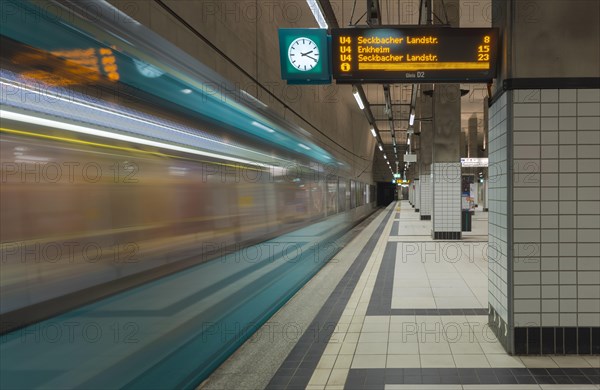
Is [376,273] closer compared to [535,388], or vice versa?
[535,388]

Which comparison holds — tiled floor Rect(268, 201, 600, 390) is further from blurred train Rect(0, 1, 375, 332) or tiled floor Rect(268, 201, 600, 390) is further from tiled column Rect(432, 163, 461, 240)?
tiled column Rect(432, 163, 461, 240)

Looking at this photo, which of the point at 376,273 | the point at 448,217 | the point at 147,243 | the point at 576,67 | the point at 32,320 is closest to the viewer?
the point at 32,320

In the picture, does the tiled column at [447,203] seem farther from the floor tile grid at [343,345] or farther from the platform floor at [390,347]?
the floor tile grid at [343,345]

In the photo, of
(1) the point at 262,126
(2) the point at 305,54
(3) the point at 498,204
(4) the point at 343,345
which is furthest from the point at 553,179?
(1) the point at 262,126

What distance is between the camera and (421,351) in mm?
3602

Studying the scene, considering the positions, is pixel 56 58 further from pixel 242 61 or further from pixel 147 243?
pixel 242 61

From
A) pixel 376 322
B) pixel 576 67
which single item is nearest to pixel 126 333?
pixel 376 322

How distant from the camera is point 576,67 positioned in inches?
133

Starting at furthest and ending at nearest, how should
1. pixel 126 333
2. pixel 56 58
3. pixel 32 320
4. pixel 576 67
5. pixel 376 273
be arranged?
1. pixel 376 273
2. pixel 576 67
3. pixel 126 333
4. pixel 56 58
5. pixel 32 320

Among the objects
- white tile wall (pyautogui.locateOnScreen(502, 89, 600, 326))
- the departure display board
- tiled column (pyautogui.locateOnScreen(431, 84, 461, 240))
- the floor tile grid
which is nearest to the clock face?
the departure display board

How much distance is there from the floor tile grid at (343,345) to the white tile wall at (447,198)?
6.19 m

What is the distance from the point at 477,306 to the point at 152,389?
3.90 meters

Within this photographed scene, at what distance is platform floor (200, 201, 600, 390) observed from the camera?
305cm

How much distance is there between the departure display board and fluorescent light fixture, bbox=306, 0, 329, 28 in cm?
212
